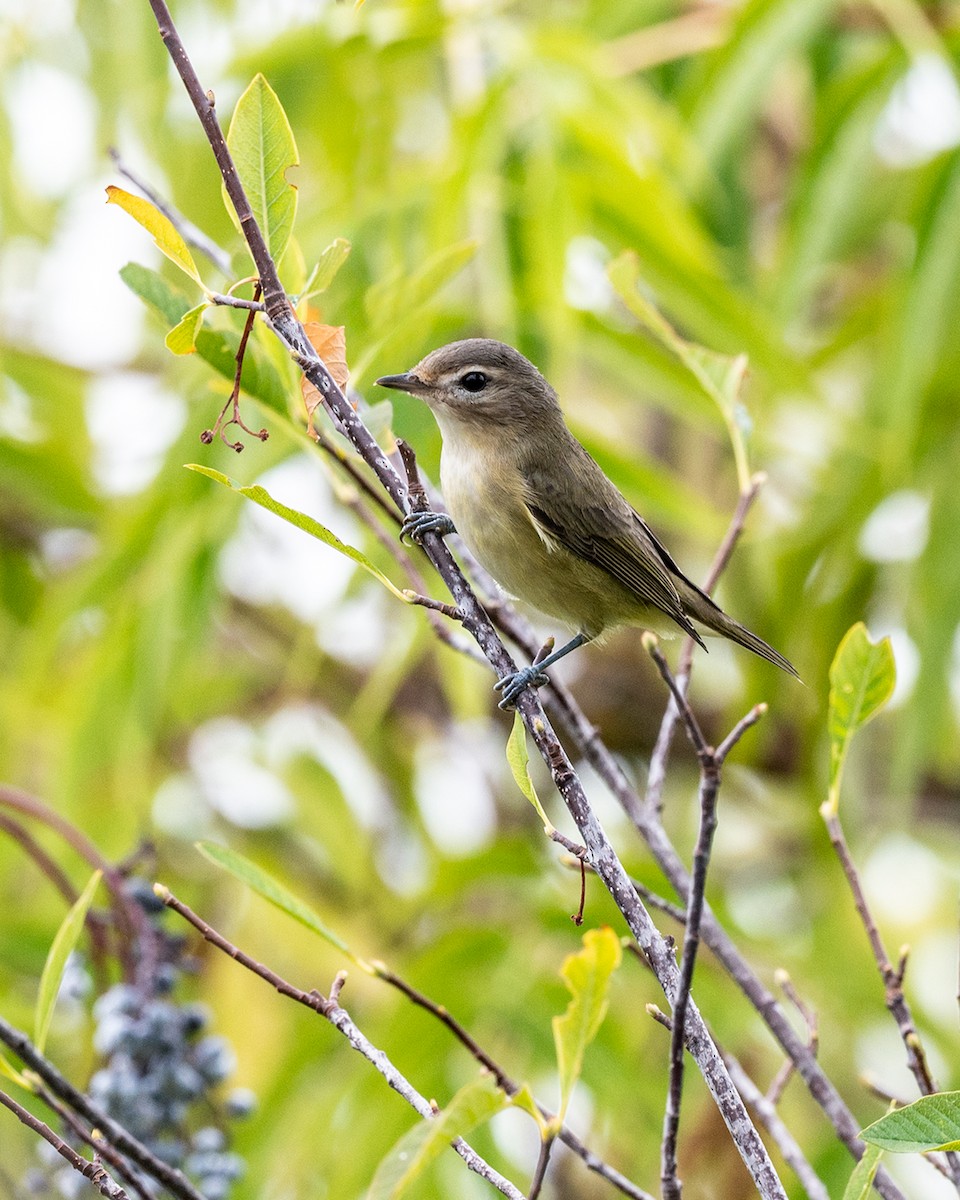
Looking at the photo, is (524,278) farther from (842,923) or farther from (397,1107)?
(842,923)

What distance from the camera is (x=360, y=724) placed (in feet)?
15.9

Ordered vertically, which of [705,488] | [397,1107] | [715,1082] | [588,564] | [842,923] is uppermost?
[705,488]

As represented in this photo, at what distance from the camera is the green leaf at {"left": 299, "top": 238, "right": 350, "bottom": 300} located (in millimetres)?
1954

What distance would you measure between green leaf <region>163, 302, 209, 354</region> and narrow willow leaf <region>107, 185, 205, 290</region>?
0.04m

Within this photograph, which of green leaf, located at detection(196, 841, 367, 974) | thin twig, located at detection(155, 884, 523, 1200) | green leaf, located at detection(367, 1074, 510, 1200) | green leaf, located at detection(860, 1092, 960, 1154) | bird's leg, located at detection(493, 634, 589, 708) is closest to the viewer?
green leaf, located at detection(367, 1074, 510, 1200)

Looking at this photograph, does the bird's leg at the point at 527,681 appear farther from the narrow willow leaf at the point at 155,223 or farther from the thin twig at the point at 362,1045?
the narrow willow leaf at the point at 155,223

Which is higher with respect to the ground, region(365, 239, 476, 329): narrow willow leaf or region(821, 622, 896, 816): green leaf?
region(365, 239, 476, 329): narrow willow leaf

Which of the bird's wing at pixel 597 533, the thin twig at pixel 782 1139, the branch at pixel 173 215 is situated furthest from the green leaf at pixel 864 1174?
the bird's wing at pixel 597 533

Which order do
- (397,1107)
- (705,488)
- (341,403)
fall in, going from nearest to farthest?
(341,403) < (397,1107) < (705,488)

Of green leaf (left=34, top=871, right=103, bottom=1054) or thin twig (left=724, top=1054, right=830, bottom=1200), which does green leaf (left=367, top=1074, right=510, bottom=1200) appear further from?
thin twig (left=724, top=1054, right=830, bottom=1200)

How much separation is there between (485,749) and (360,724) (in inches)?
33.4

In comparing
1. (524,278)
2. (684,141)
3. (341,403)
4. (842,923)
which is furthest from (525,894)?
(341,403)

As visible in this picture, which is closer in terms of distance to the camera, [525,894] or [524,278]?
[524,278]

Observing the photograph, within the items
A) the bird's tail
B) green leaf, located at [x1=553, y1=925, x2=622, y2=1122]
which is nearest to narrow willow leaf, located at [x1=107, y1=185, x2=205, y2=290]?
green leaf, located at [x1=553, y1=925, x2=622, y2=1122]
